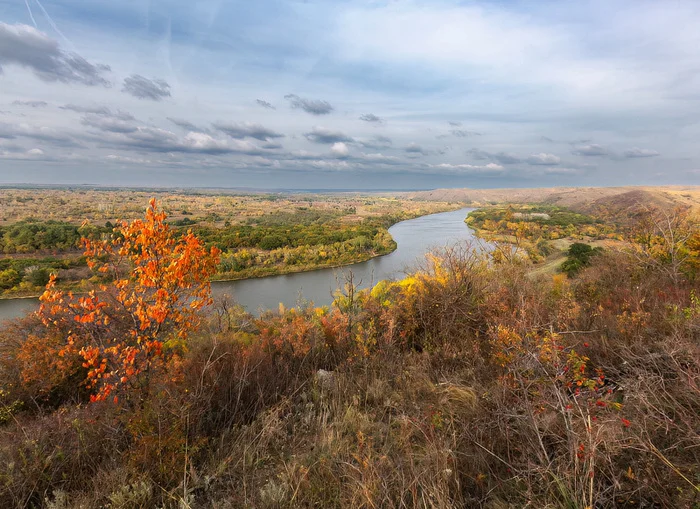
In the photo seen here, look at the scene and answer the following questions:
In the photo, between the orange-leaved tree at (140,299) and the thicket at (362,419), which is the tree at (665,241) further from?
the orange-leaved tree at (140,299)

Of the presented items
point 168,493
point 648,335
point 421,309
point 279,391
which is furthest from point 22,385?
point 648,335

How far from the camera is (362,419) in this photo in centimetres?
375

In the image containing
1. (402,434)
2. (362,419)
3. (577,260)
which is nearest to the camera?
(402,434)

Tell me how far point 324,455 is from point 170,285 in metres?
3.72

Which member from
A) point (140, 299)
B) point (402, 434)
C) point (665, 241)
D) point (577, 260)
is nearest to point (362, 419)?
point (402, 434)

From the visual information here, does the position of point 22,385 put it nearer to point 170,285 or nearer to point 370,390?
point 170,285

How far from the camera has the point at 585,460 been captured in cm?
205

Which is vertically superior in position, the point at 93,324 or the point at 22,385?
the point at 93,324

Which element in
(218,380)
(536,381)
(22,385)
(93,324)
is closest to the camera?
(536,381)

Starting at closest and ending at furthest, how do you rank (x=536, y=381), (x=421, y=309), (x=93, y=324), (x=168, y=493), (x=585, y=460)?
(x=585, y=460), (x=168, y=493), (x=536, y=381), (x=93, y=324), (x=421, y=309)

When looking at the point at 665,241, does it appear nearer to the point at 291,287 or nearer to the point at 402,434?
the point at 402,434

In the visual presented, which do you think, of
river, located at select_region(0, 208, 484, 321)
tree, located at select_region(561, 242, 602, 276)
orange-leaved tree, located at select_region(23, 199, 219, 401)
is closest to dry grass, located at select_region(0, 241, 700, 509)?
orange-leaved tree, located at select_region(23, 199, 219, 401)

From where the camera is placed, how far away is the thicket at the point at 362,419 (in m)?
2.31

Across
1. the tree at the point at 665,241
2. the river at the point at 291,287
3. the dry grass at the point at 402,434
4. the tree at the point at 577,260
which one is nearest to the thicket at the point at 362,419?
the dry grass at the point at 402,434
